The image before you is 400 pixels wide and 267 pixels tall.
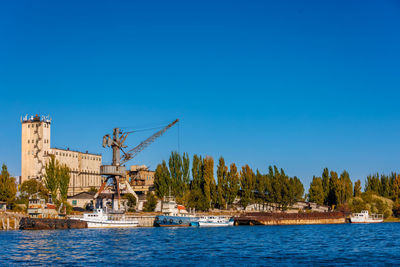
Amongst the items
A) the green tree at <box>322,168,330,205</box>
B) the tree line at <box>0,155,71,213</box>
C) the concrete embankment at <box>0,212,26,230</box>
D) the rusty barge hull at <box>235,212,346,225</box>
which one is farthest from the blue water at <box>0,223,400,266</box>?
the green tree at <box>322,168,330,205</box>

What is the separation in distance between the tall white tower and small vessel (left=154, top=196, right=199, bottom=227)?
68.7 m

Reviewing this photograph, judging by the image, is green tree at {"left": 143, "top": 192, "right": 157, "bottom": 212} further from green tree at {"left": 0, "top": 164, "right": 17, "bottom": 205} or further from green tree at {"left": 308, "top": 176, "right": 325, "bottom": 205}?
green tree at {"left": 308, "top": 176, "right": 325, "bottom": 205}

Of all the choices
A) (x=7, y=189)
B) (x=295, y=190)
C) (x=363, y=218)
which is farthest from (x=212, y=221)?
(x=7, y=189)

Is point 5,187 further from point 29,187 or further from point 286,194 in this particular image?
point 286,194

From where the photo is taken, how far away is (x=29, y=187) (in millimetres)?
127125

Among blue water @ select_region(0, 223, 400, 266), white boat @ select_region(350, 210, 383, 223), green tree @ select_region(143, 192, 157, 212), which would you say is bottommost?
white boat @ select_region(350, 210, 383, 223)

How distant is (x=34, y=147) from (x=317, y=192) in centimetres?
9004

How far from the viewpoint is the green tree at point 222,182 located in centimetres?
11931

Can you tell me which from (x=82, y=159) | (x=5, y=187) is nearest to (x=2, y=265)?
(x=5, y=187)

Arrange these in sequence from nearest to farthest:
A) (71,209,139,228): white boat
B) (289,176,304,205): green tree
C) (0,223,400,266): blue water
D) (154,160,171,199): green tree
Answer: (0,223,400,266): blue water < (71,209,139,228): white boat < (154,160,171,199): green tree < (289,176,304,205): green tree

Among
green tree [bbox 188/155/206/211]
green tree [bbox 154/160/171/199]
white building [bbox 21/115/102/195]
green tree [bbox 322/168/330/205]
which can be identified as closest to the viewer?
green tree [bbox 188/155/206/211]

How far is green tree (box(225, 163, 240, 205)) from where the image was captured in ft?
394

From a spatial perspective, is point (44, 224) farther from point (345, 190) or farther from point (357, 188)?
point (357, 188)

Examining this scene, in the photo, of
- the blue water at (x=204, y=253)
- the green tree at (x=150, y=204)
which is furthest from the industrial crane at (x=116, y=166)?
the blue water at (x=204, y=253)
